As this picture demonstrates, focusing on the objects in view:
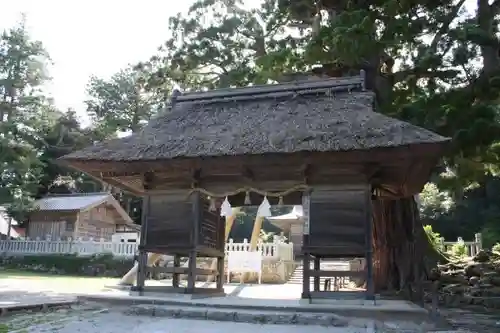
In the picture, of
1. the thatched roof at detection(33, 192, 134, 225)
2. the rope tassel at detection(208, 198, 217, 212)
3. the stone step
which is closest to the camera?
the stone step

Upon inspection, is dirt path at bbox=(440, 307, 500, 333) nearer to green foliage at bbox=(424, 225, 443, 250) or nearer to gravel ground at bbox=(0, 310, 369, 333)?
gravel ground at bbox=(0, 310, 369, 333)

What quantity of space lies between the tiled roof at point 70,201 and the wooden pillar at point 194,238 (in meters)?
22.7

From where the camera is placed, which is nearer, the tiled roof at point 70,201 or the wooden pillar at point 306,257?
the wooden pillar at point 306,257

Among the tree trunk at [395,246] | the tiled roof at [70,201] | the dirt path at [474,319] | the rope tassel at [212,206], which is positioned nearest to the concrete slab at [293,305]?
the dirt path at [474,319]

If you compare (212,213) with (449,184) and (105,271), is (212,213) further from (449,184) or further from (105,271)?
(105,271)

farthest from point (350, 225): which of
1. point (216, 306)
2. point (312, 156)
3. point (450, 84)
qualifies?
point (450, 84)

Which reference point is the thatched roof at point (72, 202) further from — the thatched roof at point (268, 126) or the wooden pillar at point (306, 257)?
the wooden pillar at point (306, 257)

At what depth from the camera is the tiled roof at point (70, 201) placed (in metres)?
31.7

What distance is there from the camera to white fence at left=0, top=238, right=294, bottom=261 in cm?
2267

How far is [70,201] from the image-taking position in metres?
32.5

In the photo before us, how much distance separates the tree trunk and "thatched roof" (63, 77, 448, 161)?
3.79 m

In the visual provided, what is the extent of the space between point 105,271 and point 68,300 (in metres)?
15.8

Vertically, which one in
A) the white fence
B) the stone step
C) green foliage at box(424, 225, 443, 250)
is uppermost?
green foliage at box(424, 225, 443, 250)

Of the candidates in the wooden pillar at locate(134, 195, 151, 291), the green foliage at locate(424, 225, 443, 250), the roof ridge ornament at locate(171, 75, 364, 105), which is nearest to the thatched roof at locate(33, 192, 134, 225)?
the roof ridge ornament at locate(171, 75, 364, 105)
